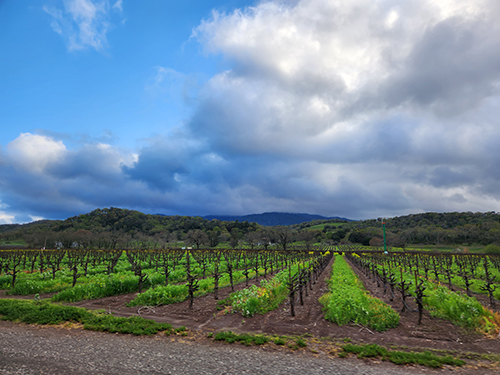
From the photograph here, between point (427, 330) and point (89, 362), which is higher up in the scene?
point (89, 362)

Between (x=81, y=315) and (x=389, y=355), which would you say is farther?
(x=81, y=315)

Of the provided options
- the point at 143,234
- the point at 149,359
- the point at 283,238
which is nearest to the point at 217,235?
the point at 283,238

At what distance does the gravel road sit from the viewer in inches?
281

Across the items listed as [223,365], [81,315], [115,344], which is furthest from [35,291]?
[223,365]

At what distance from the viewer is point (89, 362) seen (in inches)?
296

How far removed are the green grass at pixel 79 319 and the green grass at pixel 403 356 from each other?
288 inches

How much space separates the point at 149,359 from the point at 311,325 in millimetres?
7523

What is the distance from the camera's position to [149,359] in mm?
7773

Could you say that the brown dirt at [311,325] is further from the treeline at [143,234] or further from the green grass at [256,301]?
the treeline at [143,234]

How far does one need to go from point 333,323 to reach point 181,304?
30.8 ft

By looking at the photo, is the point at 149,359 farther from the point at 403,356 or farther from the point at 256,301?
the point at 403,356

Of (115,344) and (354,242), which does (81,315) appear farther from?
(354,242)

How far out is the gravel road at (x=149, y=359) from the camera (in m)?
7.13

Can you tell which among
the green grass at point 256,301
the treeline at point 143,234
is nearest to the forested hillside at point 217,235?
the treeline at point 143,234
